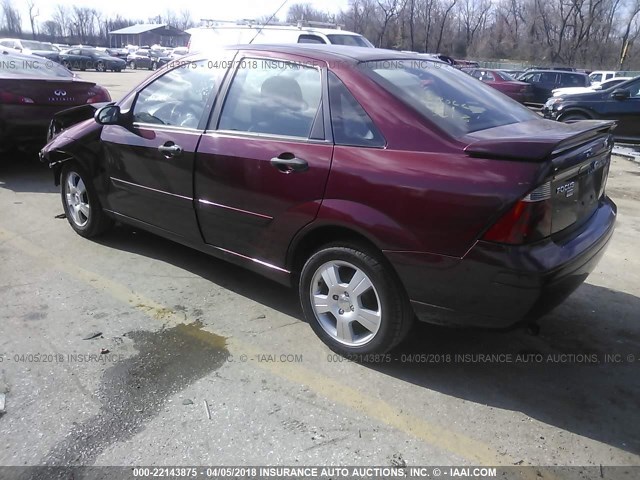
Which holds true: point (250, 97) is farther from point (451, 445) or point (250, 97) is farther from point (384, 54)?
point (451, 445)

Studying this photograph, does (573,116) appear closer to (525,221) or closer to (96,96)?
(96,96)

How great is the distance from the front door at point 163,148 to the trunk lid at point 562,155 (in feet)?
6.41

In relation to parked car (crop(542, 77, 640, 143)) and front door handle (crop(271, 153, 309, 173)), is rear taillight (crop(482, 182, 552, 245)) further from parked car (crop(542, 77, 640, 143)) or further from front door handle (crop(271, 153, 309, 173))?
parked car (crop(542, 77, 640, 143))

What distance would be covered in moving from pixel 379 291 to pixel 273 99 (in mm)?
1414

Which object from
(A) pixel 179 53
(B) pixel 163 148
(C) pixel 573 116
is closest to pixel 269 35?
(C) pixel 573 116

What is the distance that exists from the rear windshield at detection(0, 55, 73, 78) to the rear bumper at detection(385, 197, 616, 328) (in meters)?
6.67

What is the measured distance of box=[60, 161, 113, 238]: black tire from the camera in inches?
188

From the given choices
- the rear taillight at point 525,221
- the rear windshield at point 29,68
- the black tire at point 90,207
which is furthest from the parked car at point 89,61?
the rear taillight at point 525,221

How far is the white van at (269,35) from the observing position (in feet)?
38.0

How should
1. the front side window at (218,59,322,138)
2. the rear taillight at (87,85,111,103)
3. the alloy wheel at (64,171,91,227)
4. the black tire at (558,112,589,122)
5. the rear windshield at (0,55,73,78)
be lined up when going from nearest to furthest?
the front side window at (218,59,322,138)
the alloy wheel at (64,171,91,227)
the rear windshield at (0,55,73,78)
the rear taillight at (87,85,111,103)
the black tire at (558,112,589,122)

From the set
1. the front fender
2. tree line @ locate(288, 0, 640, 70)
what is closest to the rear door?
the front fender

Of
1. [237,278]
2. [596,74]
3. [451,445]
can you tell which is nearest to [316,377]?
[451,445]

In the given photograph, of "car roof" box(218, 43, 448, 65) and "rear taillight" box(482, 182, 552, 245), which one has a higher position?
"car roof" box(218, 43, 448, 65)

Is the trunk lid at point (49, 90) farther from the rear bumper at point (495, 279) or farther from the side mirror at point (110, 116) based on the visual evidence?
the rear bumper at point (495, 279)
